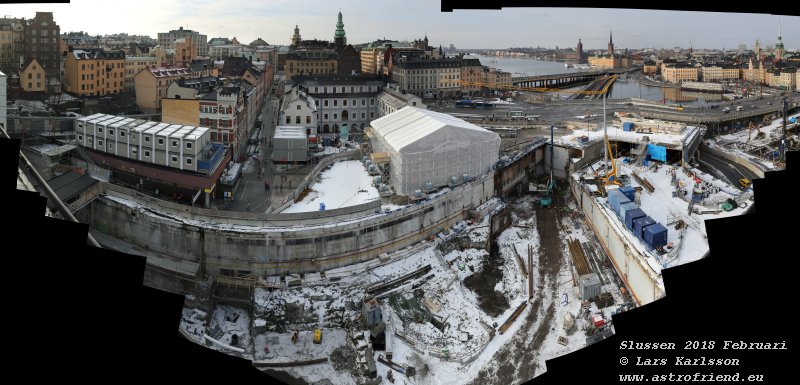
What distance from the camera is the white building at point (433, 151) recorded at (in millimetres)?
9180

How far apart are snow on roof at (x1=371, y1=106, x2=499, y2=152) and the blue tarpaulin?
3425 millimetres

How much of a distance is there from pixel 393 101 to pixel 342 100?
6.61 ft

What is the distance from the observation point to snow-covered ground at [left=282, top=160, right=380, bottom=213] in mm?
8484

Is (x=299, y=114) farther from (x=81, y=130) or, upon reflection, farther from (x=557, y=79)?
(x=557, y=79)

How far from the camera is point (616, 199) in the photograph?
8.35m

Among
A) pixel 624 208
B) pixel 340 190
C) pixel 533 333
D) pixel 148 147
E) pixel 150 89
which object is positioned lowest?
pixel 533 333

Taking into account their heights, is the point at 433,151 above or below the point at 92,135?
below

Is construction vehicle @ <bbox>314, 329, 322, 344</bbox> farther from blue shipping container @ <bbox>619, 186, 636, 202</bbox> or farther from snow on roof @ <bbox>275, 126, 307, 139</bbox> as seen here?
snow on roof @ <bbox>275, 126, 307, 139</bbox>

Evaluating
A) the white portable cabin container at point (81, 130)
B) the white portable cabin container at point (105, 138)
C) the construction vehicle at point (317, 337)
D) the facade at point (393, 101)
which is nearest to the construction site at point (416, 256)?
the construction vehicle at point (317, 337)

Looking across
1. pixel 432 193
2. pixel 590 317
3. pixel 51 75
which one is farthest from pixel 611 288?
pixel 51 75

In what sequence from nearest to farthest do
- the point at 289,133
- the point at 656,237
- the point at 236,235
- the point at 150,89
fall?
the point at 656,237, the point at 236,235, the point at 289,133, the point at 150,89

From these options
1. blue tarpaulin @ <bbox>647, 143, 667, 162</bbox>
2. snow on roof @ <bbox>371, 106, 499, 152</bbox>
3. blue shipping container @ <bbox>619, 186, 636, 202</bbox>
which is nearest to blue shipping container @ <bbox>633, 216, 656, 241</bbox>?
blue shipping container @ <bbox>619, 186, 636, 202</bbox>

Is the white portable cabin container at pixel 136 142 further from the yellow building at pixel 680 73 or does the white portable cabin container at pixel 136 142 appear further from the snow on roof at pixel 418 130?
the yellow building at pixel 680 73

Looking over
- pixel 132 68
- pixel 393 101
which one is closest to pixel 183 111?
pixel 393 101
